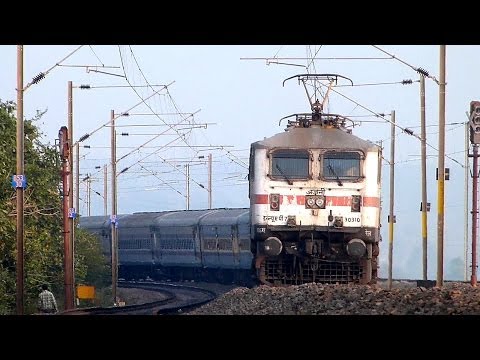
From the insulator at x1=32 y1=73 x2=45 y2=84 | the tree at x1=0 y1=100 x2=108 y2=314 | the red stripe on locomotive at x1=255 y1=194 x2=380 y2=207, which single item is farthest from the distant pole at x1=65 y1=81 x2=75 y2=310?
the red stripe on locomotive at x1=255 y1=194 x2=380 y2=207

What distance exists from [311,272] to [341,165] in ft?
8.82

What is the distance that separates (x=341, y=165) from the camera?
2700 centimetres

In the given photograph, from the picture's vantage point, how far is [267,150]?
2688 cm

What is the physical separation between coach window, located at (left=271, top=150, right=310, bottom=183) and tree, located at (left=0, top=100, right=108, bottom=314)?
7663 mm

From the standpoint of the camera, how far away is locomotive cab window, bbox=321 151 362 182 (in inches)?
1056

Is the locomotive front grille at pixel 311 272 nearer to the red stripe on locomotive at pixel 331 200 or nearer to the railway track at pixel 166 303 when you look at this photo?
the red stripe on locomotive at pixel 331 200

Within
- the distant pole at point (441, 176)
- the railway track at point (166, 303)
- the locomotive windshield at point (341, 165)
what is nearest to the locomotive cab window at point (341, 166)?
the locomotive windshield at point (341, 165)

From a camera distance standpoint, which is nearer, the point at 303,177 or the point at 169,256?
the point at 303,177
